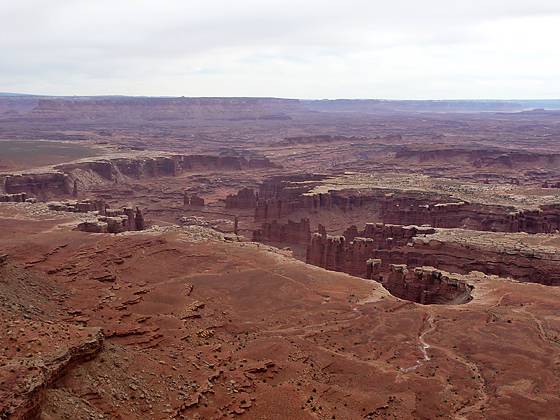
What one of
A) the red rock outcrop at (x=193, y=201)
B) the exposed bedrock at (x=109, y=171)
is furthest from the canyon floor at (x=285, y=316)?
the red rock outcrop at (x=193, y=201)

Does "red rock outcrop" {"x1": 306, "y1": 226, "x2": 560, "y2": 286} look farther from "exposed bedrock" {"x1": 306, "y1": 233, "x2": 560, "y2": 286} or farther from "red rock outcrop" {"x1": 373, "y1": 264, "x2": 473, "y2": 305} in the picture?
"red rock outcrop" {"x1": 373, "y1": 264, "x2": 473, "y2": 305}

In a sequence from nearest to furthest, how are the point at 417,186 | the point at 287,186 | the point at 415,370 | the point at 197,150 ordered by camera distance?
the point at 415,370 → the point at 417,186 → the point at 287,186 → the point at 197,150

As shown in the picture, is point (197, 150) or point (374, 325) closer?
point (374, 325)

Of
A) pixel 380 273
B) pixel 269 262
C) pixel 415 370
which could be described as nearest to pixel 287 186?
pixel 380 273

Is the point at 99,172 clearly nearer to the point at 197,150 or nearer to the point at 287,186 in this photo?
the point at 287,186

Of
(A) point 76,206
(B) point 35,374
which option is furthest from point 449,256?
(A) point 76,206

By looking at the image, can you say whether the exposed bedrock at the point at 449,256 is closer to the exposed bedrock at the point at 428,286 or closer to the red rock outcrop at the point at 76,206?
the exposed bedrock at the point at 428,286
